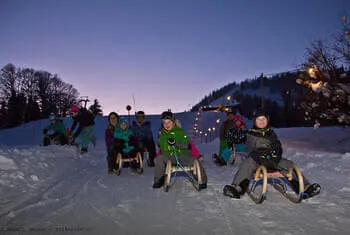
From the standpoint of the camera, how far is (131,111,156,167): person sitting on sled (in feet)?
27.9

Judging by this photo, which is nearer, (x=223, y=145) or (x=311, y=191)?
(x=311, y=191)

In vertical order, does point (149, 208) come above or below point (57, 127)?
below

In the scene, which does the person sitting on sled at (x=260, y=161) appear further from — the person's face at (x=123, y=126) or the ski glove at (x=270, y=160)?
the person's face at (x=123, y=126)

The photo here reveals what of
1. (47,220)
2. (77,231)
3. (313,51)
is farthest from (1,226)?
(313,51)

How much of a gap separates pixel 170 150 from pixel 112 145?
214 centimetres

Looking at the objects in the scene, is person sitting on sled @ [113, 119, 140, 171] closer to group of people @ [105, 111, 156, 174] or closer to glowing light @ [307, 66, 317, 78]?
group of people @ [105, 111, 156, 174]

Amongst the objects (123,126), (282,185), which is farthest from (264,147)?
(123,126)

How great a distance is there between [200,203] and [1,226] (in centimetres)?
241

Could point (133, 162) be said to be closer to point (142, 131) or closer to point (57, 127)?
point (142, 131)

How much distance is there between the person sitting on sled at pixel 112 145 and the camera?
6.60 meters

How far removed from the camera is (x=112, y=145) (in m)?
6.91

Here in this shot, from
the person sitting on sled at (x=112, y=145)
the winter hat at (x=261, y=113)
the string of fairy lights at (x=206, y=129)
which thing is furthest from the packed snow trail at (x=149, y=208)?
the string of fairy lights at (x=206, y=129)

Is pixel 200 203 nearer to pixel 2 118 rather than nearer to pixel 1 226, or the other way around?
pixel 1 226

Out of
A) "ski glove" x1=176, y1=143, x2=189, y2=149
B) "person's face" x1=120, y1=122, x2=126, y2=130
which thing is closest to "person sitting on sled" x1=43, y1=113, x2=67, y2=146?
"person's face" x1=120, y1=122, x2=126, y2=130
